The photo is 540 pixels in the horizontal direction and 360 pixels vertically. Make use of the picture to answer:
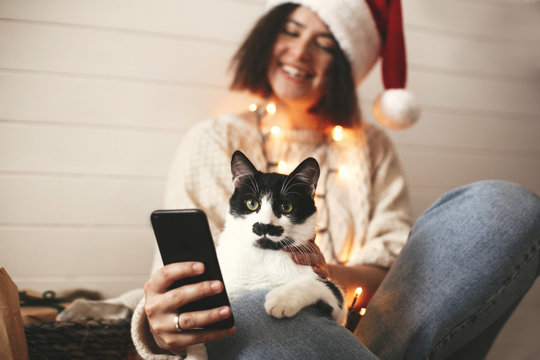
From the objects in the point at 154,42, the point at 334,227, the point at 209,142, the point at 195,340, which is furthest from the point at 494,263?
the point at 154,42

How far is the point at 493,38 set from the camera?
58.9 inches

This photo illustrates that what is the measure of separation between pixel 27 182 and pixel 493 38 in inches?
75.7

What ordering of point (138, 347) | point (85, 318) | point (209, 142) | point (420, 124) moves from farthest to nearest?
point (420, 124) < point (209, 142) < point (85, 318) < point (138, 347)

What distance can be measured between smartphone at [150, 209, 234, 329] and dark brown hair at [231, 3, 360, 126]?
73 centimetres

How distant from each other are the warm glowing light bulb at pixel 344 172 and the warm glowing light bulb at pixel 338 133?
0.11 metres

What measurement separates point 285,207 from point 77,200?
915mm

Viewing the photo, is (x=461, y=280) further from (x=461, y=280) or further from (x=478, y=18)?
(x=478, y=18)

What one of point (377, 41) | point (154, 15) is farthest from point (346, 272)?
point (154, 15)

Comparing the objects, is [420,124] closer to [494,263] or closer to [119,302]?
[494,263]

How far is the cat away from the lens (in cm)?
54

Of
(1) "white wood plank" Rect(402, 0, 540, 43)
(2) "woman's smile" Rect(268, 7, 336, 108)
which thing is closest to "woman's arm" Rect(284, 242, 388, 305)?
(2) "woman's smile" Rect(268, 7, 336, 108)

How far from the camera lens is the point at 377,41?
1.07 metres

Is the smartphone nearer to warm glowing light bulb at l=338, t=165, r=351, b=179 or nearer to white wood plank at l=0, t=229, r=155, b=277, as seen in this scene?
warm glowing light bulb at l=338, t=165, r=351, b=179

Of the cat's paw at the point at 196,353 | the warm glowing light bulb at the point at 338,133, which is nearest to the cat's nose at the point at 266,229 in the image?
the cat's paw at the point at 196,353
